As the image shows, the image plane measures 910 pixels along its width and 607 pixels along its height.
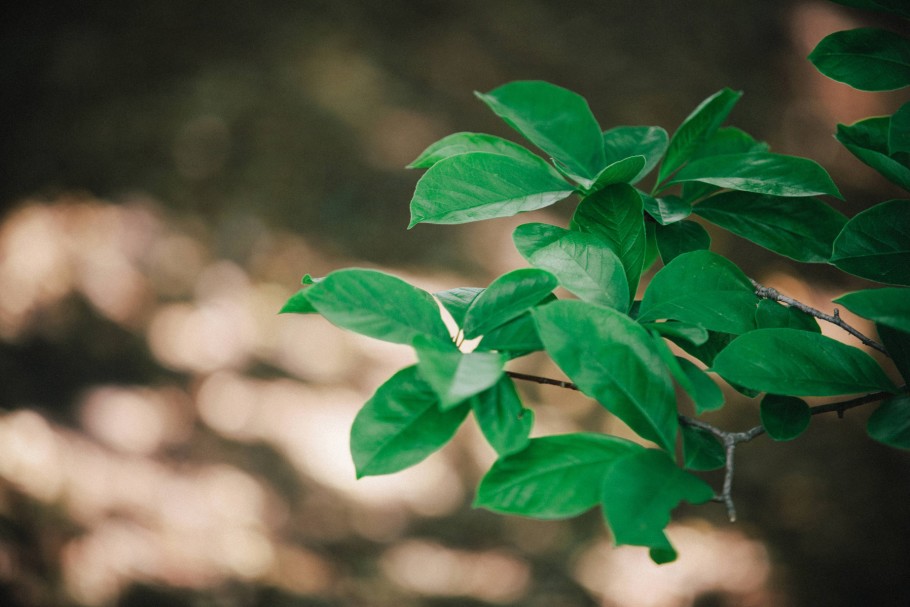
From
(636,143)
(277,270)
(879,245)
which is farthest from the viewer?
(277,270)

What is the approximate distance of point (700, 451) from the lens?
38 cm

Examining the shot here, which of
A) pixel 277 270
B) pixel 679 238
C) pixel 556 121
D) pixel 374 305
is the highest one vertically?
pixel 277 270

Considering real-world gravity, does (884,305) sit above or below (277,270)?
below

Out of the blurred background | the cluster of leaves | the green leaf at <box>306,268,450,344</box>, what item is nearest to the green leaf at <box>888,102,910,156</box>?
the cluster of leaves

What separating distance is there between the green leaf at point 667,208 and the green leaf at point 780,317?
0.09 meters

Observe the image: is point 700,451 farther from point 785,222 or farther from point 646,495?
point 785,222

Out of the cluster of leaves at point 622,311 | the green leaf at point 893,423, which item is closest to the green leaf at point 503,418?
the cluster of leaves at point 622,311

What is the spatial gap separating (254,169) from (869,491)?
1879 mm

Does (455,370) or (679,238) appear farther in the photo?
(679,238)

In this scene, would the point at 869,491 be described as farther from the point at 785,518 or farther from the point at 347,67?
the point at 347,67

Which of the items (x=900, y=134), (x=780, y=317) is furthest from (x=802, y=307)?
(x=900, y=134)

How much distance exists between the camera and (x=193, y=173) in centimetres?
161

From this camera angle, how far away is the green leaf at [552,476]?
31cm

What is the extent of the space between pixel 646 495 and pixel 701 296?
0.51 ft
